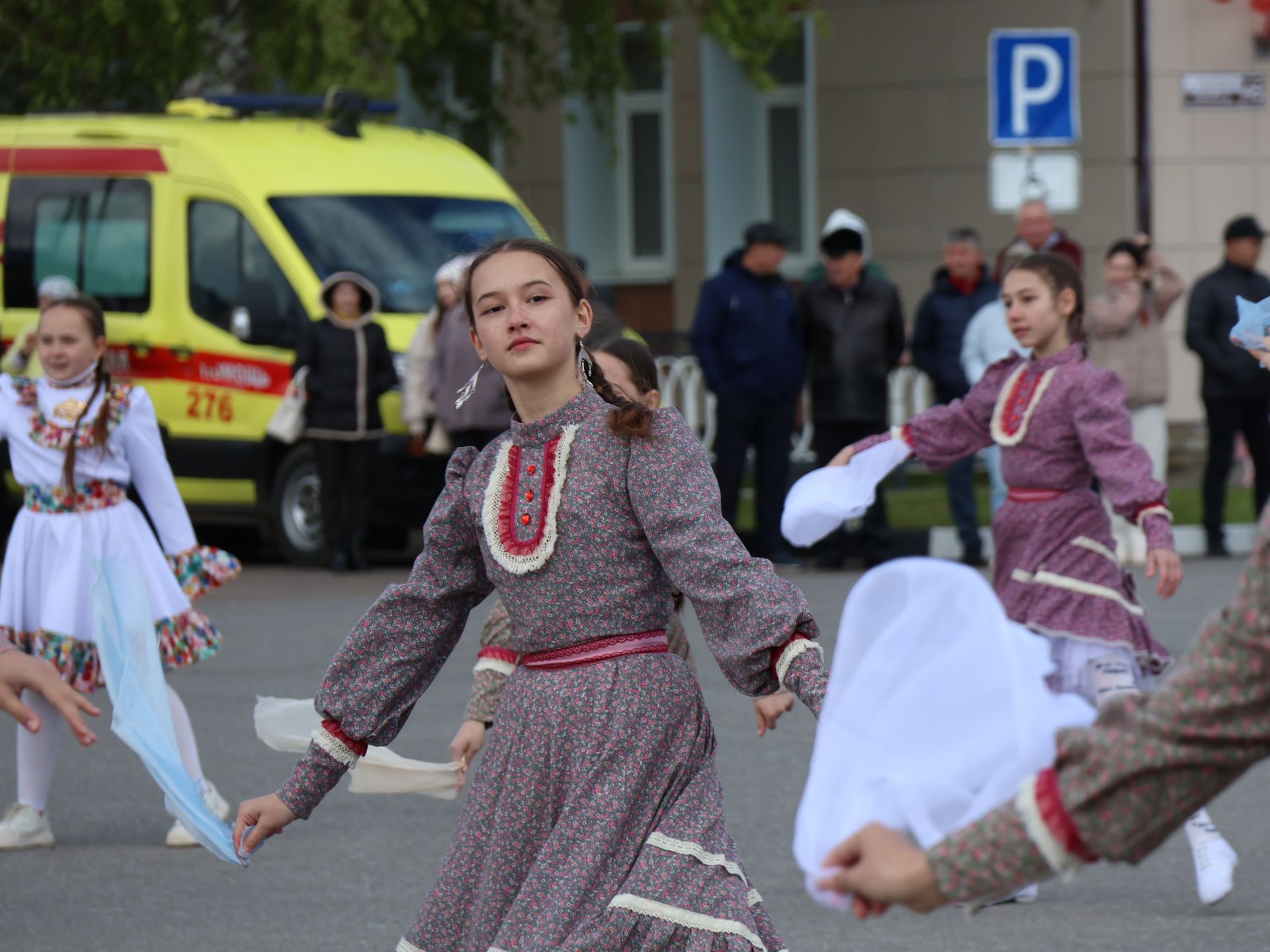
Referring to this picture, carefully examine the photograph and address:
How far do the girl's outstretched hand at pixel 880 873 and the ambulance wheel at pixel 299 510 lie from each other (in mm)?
11382

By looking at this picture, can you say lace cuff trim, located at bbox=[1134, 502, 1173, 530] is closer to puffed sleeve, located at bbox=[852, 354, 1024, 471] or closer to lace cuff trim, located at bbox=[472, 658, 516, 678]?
puffed sleeve, located at bbox=[852, 354, 1024, 471]

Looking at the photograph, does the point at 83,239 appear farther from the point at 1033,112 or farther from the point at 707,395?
the point at 1033,112

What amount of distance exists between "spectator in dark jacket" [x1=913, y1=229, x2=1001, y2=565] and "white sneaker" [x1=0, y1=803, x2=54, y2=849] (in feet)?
23.9

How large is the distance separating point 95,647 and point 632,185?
1545cm

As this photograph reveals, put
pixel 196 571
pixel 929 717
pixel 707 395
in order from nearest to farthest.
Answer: pixel 929 717 → pixel 196 571 → pixel 707 395

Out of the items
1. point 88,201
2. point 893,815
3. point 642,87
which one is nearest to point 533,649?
point 893,815

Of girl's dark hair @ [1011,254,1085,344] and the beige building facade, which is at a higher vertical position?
the beige building facade

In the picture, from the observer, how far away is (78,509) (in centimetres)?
714

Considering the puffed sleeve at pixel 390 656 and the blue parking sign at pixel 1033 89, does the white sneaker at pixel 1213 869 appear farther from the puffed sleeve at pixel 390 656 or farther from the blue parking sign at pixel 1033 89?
the blue parking sign at pixel 1033 89

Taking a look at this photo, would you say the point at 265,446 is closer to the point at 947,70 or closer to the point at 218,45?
the point at 218,45

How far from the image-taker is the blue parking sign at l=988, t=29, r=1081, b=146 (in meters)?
13.7

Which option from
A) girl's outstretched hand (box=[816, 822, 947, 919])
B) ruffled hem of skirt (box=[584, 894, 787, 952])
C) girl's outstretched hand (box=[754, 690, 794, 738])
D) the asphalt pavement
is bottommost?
the asphalt pavement

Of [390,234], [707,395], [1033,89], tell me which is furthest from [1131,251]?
[707,395]

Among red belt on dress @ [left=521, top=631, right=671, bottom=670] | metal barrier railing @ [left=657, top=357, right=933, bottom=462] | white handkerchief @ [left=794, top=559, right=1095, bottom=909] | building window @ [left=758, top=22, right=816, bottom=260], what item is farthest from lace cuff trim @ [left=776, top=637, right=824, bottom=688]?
building window @ [left=758, top=22, right=816, bottom=260]
